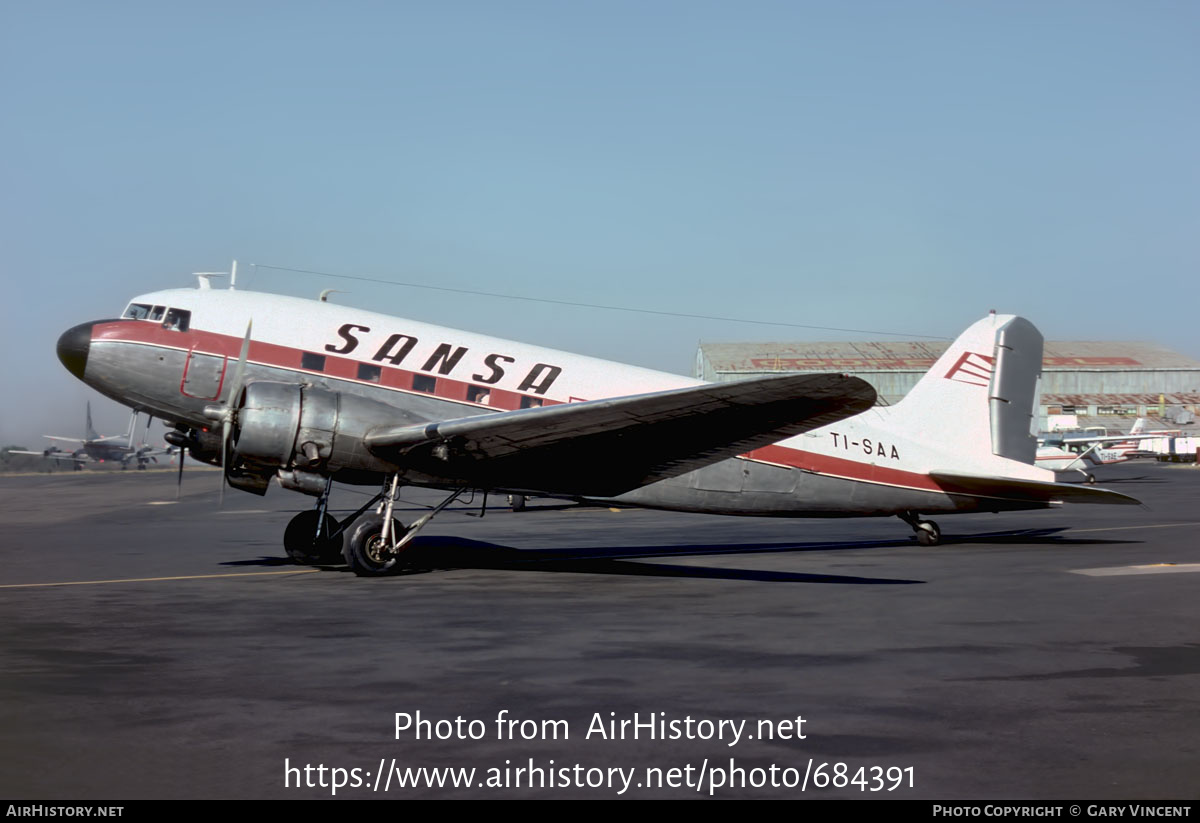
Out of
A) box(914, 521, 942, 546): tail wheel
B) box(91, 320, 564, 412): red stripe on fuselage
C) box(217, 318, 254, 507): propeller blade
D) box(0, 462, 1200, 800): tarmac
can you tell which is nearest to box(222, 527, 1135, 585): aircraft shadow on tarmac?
box(0, 462, 1200, 800): tarmac

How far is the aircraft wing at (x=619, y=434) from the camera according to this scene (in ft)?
47.0

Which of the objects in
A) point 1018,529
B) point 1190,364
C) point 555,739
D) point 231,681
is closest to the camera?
point 555,739

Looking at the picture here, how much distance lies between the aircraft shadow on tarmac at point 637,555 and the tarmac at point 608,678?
0.19 metres

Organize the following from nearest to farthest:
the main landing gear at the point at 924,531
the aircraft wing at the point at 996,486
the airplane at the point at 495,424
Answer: the airplane at the point at 495,424 < the aircraft wing at the point at 996,486 < the main landing gear at the point at 924,531

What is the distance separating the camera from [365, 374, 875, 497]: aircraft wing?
1432 cm

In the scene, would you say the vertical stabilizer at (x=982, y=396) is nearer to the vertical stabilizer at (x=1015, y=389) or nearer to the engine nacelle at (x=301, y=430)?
the vertical stabilizer at (x=1015, y=389)

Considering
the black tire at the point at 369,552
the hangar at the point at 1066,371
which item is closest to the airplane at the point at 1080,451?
the hangar at the point at 1066,371

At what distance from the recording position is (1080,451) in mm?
71250

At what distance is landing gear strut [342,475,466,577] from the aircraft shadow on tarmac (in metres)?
1.09

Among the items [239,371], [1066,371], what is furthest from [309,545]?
[1066,371]

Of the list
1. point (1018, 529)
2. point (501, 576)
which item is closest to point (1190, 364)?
point (1018, 529)
